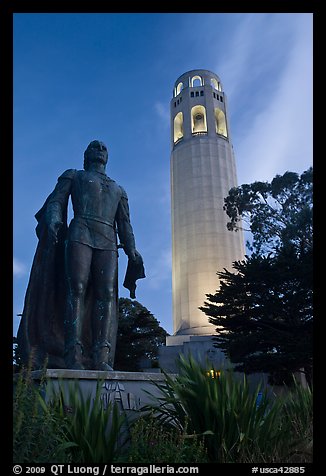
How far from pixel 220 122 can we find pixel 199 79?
5.93 meters

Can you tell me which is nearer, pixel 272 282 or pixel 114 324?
pixel 114 324

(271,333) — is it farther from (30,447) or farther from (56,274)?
(30,447)

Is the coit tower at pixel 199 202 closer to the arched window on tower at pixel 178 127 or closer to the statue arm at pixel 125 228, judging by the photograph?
the arched window on tower at pixel 178 127

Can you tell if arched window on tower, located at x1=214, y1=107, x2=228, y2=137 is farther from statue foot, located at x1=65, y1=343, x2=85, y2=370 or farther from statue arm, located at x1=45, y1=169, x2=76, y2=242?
statue foot, located at x1=65, y1=343, x2=85, y2=370

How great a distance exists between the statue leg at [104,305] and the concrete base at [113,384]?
612 mm

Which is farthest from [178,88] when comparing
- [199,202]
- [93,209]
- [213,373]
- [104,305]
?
[213,373]

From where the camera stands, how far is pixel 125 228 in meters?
7.48

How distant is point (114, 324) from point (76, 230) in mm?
1404

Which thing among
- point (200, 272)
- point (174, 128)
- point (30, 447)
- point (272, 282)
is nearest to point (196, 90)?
point (174, 128)

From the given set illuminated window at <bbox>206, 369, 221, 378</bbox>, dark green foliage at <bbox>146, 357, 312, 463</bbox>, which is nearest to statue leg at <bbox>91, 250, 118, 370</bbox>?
dark green foliage at <bbox>146, 357, 312, 463</bbox>

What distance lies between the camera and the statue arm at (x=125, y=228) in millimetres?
7410

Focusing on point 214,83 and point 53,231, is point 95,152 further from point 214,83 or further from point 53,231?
point 214,83

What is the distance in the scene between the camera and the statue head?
7.21 meters

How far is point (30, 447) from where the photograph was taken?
12.4ft
